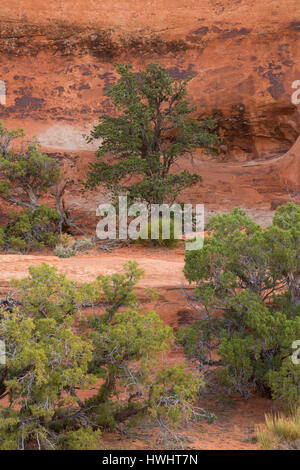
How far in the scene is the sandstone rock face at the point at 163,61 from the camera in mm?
18016

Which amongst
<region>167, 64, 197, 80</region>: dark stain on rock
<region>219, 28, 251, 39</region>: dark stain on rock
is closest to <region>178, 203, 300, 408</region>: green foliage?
<region>167, 64, 197, 80</region>: dark stain on rock

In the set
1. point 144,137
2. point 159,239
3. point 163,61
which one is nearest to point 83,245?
point 159,239

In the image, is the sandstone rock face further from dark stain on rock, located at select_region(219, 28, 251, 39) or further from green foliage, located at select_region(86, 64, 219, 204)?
green foliage, located at select_region(86, 64, 219, 204)

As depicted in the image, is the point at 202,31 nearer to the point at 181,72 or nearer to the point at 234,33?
the point at 234,33

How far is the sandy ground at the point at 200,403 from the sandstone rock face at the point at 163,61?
9.56 meters

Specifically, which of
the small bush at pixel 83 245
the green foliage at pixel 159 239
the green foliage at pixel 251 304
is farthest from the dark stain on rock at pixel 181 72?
the green foliage at pixel 251 304

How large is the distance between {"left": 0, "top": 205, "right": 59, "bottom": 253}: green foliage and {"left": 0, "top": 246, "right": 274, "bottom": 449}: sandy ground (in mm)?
4110

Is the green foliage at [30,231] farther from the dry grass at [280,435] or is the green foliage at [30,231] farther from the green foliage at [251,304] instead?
the dry grass at [280,435]

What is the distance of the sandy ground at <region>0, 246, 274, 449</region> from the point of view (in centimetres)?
511

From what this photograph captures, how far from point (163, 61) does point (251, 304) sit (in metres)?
16.0

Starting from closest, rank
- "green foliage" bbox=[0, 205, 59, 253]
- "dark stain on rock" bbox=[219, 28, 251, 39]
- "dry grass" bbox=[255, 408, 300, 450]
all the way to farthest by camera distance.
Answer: "dry grass" bbox=[255, 408, 300, 450], "green foliage" bbox=[0, 205, 59, 253], "dark stain on rock" bbox=[219, 28, 251, 39]

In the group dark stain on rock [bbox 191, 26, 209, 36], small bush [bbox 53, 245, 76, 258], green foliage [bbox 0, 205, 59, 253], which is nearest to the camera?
small bush [bbox 53, 245, 76, 258]
